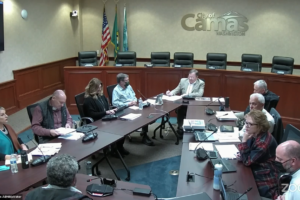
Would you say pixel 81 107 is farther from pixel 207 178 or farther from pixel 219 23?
pixel 219 23

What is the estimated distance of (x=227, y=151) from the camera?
9.86 ft

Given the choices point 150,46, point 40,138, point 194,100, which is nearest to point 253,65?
point 194,100

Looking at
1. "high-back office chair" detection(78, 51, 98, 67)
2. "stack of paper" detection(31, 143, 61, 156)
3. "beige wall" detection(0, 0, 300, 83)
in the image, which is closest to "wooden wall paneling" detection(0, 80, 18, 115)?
"beige wall" detection(0, 0, 300, 83)

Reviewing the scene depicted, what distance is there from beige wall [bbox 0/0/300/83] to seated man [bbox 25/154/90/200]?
17.4ft

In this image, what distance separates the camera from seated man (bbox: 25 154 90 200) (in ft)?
5.76

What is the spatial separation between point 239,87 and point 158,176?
3.04m

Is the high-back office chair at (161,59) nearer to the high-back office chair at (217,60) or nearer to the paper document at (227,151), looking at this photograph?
the high-back office chair at (217,60)

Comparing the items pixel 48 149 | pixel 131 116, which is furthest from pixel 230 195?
pixel 131 116

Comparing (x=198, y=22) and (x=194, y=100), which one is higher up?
(x=198, y=22)

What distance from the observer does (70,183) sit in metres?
1.89

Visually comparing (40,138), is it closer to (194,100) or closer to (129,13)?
(194,100)

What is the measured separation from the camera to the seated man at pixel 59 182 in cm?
175

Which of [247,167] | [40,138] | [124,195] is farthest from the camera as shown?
[40,138]

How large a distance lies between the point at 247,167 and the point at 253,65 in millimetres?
4510
